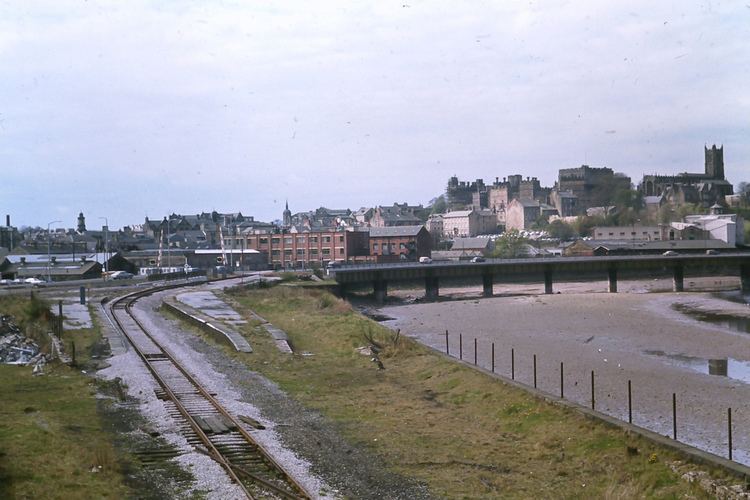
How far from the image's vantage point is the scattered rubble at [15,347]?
32.5 m

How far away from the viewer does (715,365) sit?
38.2 m

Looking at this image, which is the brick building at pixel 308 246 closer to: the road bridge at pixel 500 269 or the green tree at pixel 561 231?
the road bridge at pixel 500 269

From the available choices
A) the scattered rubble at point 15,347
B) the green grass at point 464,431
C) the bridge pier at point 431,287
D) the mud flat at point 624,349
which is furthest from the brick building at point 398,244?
the green grass at point 464,431

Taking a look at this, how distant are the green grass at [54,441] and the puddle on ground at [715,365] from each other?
1063 inches

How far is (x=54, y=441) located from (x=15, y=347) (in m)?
18.9

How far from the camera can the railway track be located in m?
14.9

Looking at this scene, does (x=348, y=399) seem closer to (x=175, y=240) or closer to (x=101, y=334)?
(x=101, y=334)

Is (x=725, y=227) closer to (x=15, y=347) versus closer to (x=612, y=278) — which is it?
(x=612, y=278)

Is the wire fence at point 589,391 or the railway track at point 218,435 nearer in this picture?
the railway track at point 218,435

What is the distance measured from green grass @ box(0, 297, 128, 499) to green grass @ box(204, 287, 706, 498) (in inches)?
245

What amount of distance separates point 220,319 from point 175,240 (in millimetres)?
120987

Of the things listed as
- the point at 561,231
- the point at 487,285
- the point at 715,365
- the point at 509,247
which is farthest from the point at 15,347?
the point at 561,231

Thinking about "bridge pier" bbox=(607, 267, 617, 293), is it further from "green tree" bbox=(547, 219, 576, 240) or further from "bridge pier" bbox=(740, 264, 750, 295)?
"green tree" bbox=(547, 219, 576, 240)

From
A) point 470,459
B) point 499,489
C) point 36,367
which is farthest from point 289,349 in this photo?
point 499,489
